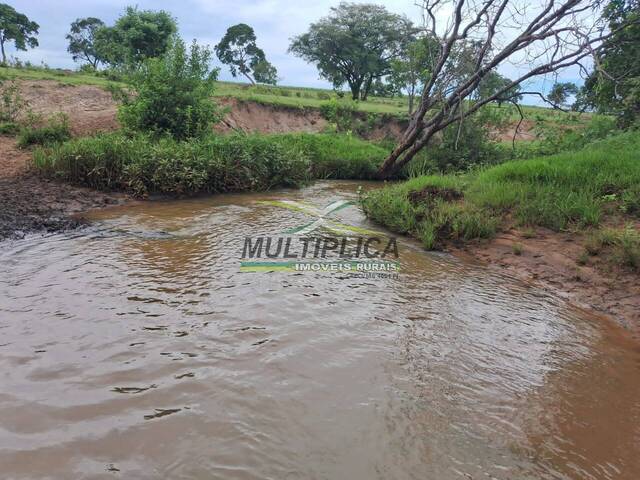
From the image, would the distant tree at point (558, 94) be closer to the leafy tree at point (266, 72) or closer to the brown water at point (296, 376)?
the brown water at point (296, 376)

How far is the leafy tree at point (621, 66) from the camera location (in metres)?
8.89

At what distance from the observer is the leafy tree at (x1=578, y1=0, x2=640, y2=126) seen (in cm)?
889

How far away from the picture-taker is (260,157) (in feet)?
33.6

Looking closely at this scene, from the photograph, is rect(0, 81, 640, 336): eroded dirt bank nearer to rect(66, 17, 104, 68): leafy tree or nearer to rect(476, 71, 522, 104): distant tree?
rect(476, 71, 522, 104): distant tree

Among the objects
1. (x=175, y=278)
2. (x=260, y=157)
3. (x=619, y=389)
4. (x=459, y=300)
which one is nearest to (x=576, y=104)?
(x=260, y=157)

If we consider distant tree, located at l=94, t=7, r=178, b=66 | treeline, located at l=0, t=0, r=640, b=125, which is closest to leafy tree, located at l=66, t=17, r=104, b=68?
treeline, located at l=0, t=0, r=640, b=125

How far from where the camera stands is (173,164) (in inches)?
348

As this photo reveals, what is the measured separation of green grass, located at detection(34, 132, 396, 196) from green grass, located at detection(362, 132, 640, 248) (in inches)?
135

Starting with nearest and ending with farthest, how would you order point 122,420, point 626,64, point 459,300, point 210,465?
1. point 210,465
2. point 122,420
3. point 459,300
4. point 626,64

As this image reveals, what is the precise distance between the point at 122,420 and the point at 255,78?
4254 cm

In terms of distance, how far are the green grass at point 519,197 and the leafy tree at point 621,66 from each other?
182 cm

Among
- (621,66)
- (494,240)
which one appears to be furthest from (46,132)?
(621,66)

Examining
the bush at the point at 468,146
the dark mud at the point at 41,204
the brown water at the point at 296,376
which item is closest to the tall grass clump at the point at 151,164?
the dark mud at the point at 41,204

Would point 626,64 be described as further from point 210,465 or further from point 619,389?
point 210,465
